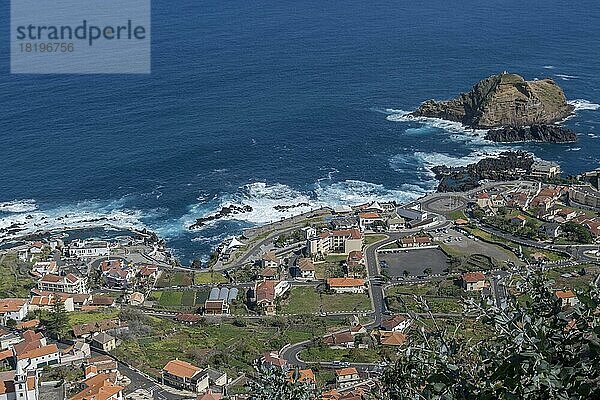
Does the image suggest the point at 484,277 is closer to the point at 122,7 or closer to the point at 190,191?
the point at 190,191

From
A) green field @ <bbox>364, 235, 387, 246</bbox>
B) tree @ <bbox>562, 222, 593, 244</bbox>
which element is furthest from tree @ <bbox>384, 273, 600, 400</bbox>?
tree @ <bbox>562, 222, 593, 244</bbox>

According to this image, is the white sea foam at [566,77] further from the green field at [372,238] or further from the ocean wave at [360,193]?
the green field at [372,238]

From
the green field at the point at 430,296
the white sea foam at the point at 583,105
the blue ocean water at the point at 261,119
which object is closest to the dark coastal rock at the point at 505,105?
the white sea foam at the point at 583,105

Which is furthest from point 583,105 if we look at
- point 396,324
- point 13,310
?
point 13,310

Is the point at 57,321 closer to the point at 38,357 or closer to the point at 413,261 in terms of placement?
the point at 38,357

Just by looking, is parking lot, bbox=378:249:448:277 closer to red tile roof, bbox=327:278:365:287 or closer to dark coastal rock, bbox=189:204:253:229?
red tile roof, bbox=327:278:365:287

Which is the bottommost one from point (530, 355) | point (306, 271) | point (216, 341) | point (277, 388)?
point (216, 341)

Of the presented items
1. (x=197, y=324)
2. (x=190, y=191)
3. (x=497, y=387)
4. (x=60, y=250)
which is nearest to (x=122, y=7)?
(x=190, y=191)
